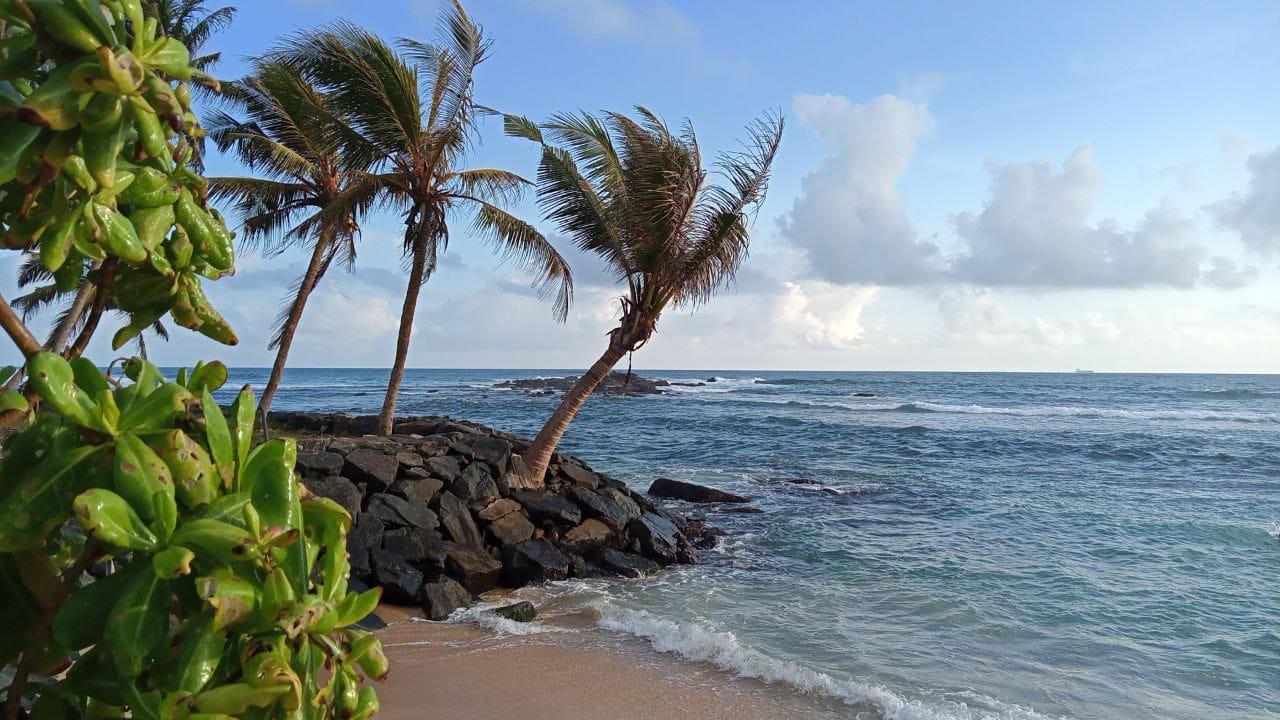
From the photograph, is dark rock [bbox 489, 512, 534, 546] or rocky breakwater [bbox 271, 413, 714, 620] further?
dark rock [bbox 489, 512, 534, 546]

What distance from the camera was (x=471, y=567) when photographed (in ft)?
28.7

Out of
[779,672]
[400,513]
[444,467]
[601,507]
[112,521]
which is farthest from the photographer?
[601,507]

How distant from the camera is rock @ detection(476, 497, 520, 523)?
396 inches

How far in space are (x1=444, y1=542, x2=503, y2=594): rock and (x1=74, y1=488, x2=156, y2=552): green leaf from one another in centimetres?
800

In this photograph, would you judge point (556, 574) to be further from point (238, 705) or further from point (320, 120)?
point (238, 705)

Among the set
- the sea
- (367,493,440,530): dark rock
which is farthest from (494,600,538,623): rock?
(367,493,440,530): dark rock

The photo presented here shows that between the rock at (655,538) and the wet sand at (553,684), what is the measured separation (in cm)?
347

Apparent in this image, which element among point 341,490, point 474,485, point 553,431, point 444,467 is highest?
point 553,431

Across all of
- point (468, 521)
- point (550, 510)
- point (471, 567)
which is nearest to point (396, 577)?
point (471, 567)

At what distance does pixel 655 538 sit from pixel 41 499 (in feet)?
33.2

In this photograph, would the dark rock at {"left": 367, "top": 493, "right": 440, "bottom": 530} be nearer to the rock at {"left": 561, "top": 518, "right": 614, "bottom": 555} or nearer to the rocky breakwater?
the rocky breakwater

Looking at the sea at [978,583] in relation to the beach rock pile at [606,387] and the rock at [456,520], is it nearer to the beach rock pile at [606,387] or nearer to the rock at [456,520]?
the rock at [456,520]

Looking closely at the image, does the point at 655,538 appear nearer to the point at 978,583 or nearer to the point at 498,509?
the point at 498,509

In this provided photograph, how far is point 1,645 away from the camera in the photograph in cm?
119
